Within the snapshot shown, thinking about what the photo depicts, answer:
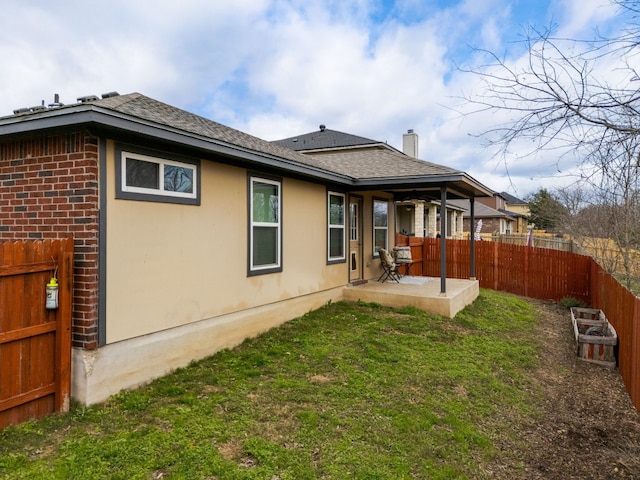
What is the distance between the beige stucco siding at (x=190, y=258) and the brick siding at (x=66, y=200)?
0.16 metres

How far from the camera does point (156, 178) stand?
4.81 metres

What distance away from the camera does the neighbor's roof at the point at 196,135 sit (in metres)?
3.92

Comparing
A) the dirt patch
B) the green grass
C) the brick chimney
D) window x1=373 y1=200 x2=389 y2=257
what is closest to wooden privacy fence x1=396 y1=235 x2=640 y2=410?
window x1=373 y1=200 x2=389 y2=257

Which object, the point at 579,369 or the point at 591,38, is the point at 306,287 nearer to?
the point at 579,369

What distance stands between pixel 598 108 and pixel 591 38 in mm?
417

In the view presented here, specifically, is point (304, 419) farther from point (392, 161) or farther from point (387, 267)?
point (392, 161)

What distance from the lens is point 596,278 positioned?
33.3ft

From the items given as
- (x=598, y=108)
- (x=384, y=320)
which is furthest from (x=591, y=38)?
(x=384, y=320)

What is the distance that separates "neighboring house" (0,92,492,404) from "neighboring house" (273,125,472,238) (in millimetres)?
3142

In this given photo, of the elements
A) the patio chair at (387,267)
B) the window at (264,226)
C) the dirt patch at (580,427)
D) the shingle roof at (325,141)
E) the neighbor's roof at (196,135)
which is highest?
the shingle roof at (325,141)

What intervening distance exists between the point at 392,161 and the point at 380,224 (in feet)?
5.75

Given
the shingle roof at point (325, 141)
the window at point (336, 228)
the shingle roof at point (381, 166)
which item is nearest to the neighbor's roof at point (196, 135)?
the shingle roof at point (381, 166)

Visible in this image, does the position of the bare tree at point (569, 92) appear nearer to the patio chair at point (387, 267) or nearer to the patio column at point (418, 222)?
the patio chair at point (387, 267)

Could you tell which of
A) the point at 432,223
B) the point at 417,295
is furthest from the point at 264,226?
the point at 432,223
